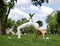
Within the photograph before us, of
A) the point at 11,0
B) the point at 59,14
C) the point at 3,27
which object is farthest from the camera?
the point at 59,14

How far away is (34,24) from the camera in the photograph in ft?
40.5

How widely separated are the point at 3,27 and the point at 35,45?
33.4 m

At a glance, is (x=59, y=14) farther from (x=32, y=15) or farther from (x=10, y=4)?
(x=32, y=15)

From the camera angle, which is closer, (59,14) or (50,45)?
(50,45)

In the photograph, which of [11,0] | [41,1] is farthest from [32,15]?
[11,0]

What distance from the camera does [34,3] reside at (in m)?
37.0

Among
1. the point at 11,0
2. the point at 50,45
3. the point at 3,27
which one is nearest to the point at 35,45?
the point at 50,45

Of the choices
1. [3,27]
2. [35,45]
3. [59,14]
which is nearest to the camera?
[35,45]

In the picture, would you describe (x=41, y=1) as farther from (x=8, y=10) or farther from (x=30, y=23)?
(x=30, y=23)

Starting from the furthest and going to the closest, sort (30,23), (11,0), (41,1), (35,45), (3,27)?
1. (3,27)
2. (11,0)
3. (41,1)
4. (30,23)
5. (35,45)

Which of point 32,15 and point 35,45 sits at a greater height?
point 32,15

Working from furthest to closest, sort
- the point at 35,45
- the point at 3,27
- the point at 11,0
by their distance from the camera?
the point at 3,27 → the point at 11,0 → the point at 35,45

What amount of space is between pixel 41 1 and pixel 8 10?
824 cm

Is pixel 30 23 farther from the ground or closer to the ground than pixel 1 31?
farther from the ground
